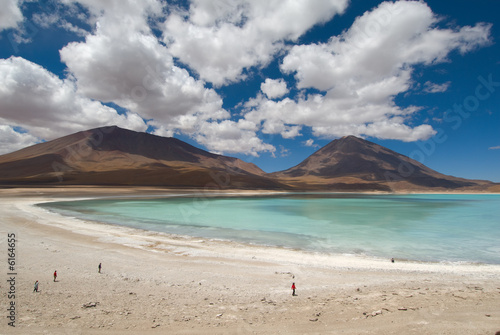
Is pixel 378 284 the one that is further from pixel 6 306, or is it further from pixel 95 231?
pixel 95 231

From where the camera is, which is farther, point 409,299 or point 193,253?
point 193,253

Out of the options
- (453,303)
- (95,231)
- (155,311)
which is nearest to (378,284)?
(453,303)

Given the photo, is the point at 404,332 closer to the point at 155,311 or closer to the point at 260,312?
the point at 260,312

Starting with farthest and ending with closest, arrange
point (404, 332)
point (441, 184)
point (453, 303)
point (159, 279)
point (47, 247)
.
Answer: point (441, 184), point (47, 247), point (159, 279), point (453, 303), point (404, 332)

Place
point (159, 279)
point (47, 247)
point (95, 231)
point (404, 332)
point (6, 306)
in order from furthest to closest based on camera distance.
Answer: point (95, 231) < point (47, 247) < point (159, 279) < point (6, 306) < point (404, 332)

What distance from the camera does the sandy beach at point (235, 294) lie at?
19.1 feet

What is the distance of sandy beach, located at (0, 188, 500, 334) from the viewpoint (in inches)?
229

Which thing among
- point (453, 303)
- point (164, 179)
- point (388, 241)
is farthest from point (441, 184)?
point (453, 303)

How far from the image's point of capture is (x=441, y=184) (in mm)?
185250

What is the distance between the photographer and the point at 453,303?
278 inches

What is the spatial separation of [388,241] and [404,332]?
14210 millimetres

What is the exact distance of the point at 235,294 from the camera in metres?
7.73

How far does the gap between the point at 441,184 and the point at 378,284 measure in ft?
730

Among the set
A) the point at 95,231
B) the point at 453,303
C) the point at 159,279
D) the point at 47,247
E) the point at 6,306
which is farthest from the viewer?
the point at 95,231
